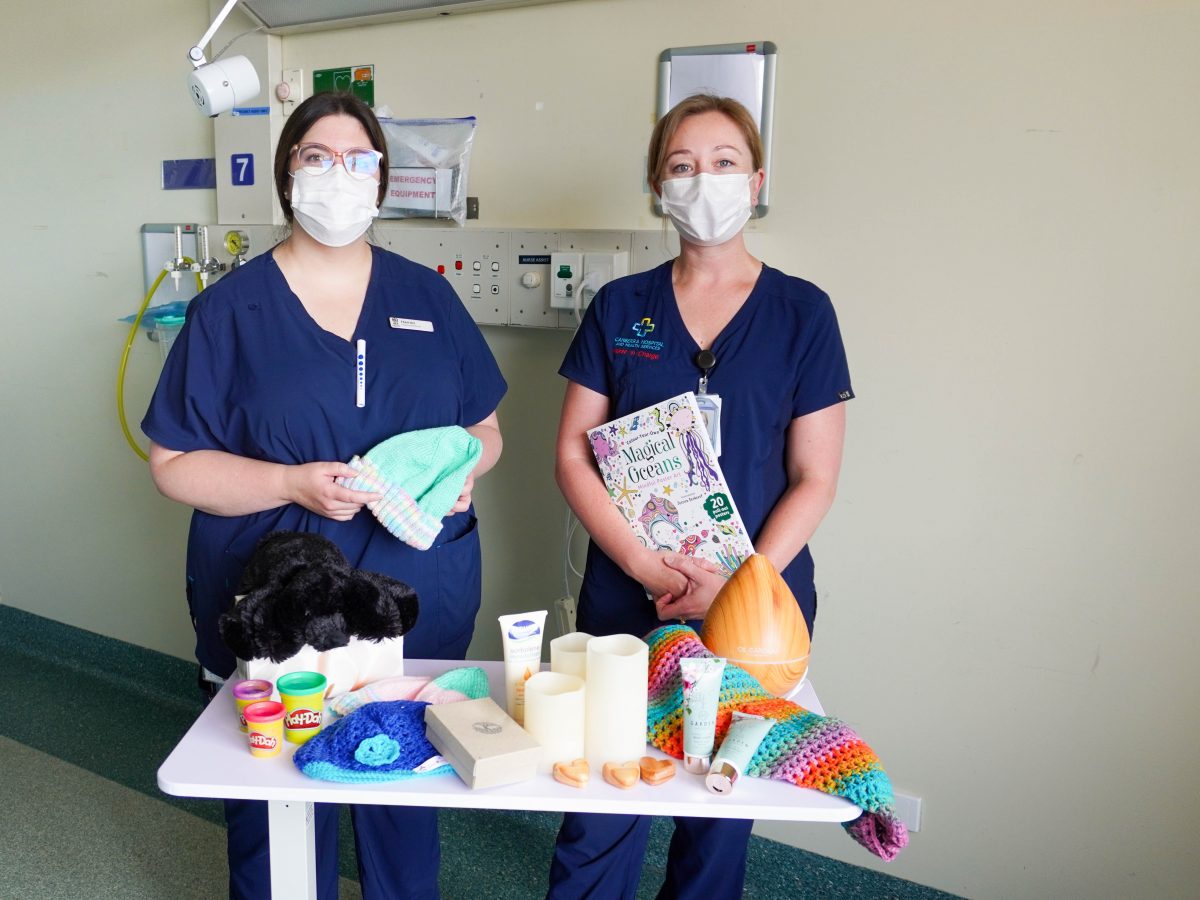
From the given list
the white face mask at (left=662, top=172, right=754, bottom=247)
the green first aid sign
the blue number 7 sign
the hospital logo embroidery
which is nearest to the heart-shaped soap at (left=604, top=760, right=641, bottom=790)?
the hospital logo embroidery

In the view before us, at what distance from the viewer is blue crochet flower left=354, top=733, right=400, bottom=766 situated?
42.0 inches

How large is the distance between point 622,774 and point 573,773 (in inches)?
2.2

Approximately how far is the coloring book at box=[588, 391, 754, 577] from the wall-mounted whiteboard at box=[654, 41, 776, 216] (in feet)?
2.03

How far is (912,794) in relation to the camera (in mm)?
2008

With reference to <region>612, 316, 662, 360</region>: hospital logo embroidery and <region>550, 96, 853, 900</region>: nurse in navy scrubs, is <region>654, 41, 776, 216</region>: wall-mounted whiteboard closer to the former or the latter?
<region>550, 96, 853, 900</region>: nurse in navy scrubs

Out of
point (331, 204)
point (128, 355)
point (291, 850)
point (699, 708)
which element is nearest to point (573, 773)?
point (699, 708)

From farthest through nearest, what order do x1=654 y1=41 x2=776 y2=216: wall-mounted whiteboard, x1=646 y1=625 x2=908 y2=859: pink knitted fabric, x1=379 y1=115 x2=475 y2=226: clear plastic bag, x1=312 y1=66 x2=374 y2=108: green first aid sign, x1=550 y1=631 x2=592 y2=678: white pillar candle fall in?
x1=312 y1=66 x2=374 y2=108: green first aid sign
x1=379 y1=115 x2=475 y2=226: clear plastic bag
x1=654 y1=41 x2=776 y2=216: wall-mounted whiteboard
x1=550 y1=631 x2=592 y2=678: white pillar candle
x1=646 y1=625 x2=908 y2=859: pink knitted fabric

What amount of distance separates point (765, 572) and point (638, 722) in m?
0.27

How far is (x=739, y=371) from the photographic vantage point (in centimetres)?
155

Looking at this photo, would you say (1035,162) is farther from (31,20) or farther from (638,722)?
→ (31,20)

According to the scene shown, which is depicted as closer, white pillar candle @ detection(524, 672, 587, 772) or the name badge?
white pillar candle @ detection(524, 672, 587, 772)

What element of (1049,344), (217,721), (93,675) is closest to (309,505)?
(217,721)

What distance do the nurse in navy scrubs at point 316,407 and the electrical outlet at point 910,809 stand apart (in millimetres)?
1004

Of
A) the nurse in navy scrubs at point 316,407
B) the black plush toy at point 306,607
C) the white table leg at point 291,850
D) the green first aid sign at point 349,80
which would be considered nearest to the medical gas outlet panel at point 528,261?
the green first aid sign at point 349,80
